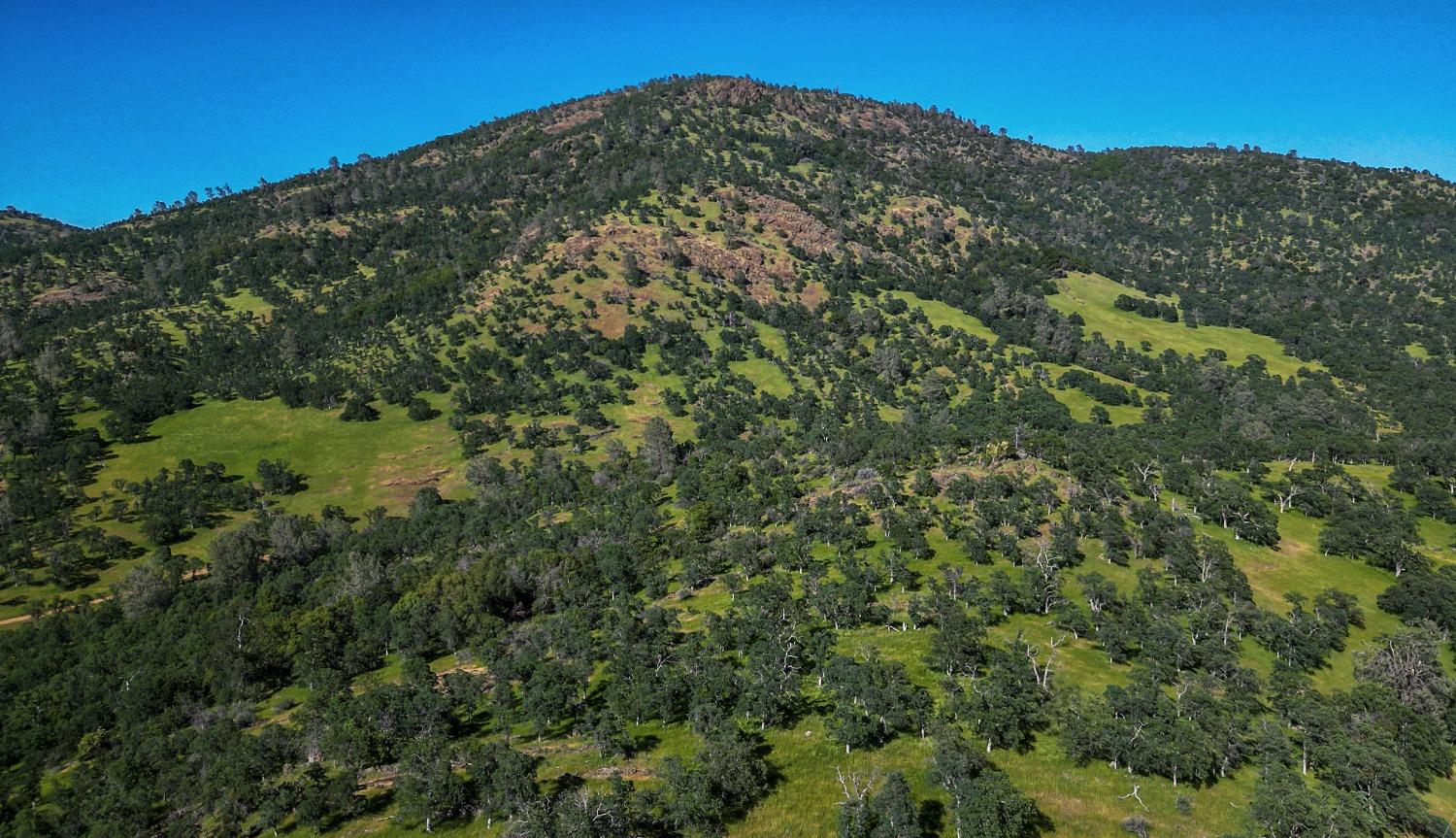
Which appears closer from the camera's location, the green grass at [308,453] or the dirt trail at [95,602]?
the dirt trail at [95,602]

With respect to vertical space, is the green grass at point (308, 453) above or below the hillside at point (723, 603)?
above

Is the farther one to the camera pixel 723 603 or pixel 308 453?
pixel 308 453

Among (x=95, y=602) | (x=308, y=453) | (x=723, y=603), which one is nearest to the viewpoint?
(x=723, y=603)

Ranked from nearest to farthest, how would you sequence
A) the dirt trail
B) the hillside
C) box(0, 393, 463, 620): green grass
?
the hillside, the dirt trail, box(0, 393, 463, 620): green grass

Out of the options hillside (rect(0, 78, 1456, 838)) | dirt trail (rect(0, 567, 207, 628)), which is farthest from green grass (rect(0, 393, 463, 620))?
dirt trail (rect(0, 567, 207, 628))

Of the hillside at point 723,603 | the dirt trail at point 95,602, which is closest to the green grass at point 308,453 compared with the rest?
the hillside at point 723,603

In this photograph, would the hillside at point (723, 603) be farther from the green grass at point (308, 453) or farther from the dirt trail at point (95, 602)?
the green grass at point (308, 453)

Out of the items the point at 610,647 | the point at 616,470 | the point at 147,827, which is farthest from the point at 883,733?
the point at 616,470

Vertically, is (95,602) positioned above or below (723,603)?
above

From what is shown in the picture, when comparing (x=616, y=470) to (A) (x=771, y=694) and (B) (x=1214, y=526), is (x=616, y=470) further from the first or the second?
(B) (x=1214, y=526)

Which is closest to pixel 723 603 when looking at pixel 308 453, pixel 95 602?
pixel 95 602

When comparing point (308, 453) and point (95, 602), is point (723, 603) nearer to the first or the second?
point (95, 602)

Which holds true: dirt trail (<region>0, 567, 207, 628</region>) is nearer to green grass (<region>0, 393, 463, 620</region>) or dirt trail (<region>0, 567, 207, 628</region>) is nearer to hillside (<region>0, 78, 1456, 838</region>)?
hillside (<region>0, 78, 1456, 838</region>)
